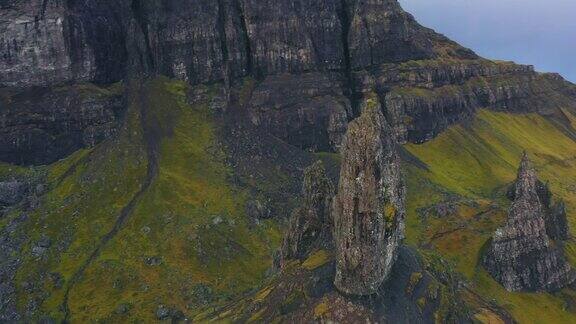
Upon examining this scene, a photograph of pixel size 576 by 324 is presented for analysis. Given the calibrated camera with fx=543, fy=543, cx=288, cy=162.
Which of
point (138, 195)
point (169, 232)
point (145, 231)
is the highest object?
point (138, 195)

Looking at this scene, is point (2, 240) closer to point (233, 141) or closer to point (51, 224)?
point (51, 224)

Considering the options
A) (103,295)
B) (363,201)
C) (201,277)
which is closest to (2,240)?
(103,295)

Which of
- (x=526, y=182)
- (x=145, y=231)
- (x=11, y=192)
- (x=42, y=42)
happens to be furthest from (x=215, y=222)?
(x=526, y=182)

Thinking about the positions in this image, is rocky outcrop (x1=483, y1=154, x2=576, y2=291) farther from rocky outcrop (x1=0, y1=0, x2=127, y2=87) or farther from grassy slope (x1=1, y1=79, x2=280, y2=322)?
rocky outcrop (x1=0, y1=0, x2=127, y2=87)

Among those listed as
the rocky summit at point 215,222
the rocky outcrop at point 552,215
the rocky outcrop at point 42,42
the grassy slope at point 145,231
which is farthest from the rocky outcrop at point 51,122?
the rocky outcrop at point 552,215

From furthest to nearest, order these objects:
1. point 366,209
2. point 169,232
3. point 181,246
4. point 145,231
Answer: point 169,232
point 145,231
point 181,246
point 366,209

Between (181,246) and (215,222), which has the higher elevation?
(215,222)

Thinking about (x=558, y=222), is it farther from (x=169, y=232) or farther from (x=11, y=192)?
(x=11, y=192)
